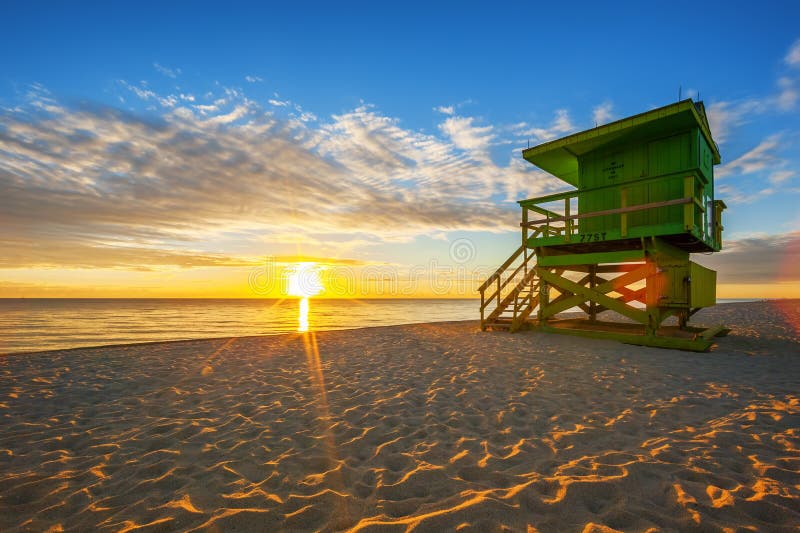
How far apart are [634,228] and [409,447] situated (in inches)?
358

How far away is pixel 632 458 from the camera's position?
11.0 ft

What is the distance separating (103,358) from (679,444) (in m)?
11.6

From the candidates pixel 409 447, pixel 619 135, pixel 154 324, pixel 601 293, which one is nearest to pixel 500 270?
pixel 601 293

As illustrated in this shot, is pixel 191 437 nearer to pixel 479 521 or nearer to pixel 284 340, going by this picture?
pixel 479 521

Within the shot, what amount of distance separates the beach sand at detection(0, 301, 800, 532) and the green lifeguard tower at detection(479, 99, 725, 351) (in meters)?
2.64

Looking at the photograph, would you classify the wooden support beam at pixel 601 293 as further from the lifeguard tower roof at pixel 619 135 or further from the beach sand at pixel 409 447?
the lifeguard tower roof at pixel 619 135

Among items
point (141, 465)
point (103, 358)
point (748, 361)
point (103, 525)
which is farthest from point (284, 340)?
point (748, 361)

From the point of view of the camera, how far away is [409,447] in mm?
3768

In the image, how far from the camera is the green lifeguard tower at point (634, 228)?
933cm

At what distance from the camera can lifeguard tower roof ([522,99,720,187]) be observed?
29.7ft

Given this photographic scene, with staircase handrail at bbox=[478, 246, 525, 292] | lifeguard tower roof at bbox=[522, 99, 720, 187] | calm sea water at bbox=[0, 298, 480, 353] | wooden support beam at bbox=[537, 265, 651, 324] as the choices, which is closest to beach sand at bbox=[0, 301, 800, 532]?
wooden support beam at bbox=[537, 265, 651, 324]

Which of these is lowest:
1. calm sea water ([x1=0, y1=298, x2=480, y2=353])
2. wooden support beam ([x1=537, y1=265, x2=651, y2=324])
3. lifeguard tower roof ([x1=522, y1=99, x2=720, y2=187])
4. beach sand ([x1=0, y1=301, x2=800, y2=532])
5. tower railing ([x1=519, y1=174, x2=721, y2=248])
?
calm sea water ([x1=0, y1=298, x2=480, y2=353])

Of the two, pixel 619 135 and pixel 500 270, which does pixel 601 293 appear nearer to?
pixel 500 270

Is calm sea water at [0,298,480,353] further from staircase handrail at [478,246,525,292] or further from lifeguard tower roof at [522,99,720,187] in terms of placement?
lifeguard tower roof at [522,99,720,187]
